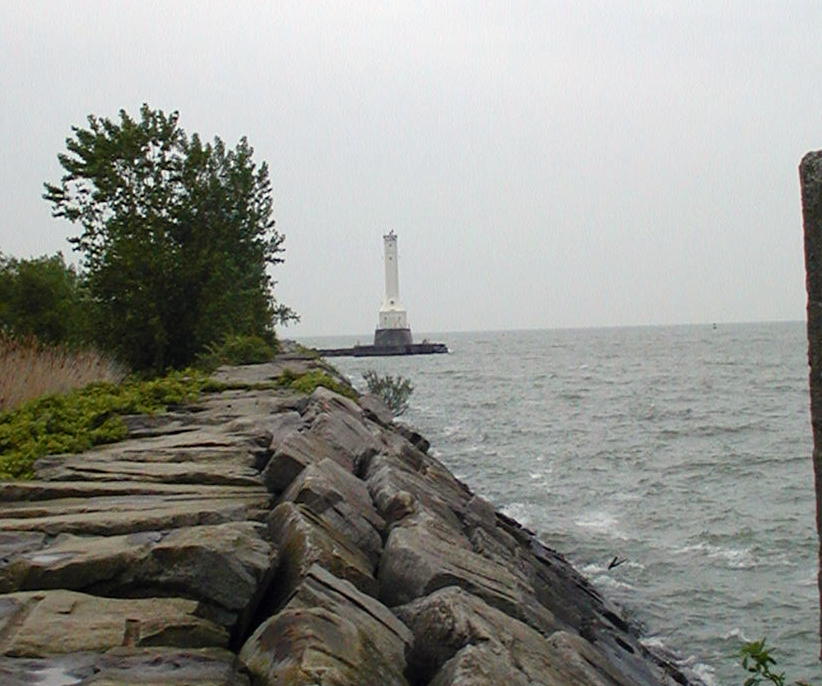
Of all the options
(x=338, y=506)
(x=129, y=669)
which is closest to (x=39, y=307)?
(x=338, y=506)

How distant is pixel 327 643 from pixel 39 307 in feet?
57.6

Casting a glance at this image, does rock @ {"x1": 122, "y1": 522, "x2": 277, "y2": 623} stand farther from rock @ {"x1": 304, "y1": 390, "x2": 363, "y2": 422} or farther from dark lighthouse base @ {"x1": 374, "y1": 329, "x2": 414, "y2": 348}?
dark lighthouse base @ {"x1": 374, "y1": 329, "x2": 414, "y2": 348}

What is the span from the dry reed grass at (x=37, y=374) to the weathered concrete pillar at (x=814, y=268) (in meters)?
9.04

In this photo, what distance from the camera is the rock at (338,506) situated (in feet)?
17.4

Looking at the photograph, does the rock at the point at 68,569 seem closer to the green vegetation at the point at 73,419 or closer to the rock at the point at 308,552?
the rock at the point at 308,552

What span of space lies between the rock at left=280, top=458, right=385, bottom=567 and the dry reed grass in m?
5.75

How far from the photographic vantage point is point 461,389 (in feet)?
171

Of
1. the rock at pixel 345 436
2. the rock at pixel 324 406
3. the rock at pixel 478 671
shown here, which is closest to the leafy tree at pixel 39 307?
the rock at pixel 324 406

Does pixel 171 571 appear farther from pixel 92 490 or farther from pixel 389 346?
pixel 389 346

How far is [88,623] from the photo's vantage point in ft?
11.8

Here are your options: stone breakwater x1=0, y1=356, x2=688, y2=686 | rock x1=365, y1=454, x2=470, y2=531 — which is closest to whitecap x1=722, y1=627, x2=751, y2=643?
stone breakwater x1=0, y1=356, x2=688, y2=686

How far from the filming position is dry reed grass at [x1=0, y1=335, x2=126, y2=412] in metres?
10.6

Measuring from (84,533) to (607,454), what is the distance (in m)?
20.9

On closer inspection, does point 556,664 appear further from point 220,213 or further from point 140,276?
point 220,213
